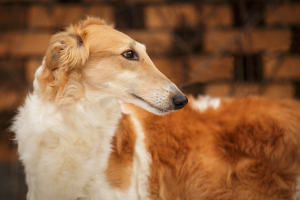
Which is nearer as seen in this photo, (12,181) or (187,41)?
(12,181)

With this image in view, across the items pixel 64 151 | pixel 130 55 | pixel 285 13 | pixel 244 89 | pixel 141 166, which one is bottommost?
pixel 141 166

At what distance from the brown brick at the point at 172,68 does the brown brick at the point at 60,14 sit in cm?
78

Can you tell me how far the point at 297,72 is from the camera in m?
3.24

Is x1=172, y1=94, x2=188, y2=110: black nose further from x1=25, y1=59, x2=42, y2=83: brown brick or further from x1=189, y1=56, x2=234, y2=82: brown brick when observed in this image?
x1=25, y1=59, x2=42, y2=83: brown brick

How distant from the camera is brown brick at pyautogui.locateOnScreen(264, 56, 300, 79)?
321 cm

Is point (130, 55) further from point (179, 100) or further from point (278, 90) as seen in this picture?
point (278, 90)

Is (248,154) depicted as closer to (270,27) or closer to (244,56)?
(244,56)

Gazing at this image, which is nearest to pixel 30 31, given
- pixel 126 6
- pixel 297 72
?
pixel 126 6

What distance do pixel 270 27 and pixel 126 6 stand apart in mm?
1746

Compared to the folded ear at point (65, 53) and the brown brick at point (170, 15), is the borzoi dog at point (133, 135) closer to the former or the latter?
the folded ear at point (65, 53)

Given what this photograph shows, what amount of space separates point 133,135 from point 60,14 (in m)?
1.92

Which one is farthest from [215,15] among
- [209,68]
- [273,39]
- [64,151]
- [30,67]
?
[64,151]

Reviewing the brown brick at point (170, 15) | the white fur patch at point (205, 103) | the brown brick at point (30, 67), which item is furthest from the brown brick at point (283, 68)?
the brown brick at point (30, 67)

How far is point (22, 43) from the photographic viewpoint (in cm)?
307
